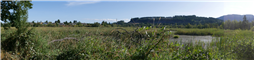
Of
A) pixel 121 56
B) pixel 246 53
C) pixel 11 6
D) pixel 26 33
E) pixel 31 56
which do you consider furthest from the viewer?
pixel 246 53

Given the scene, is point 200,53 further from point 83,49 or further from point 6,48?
point 6,48

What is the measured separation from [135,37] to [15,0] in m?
3.67

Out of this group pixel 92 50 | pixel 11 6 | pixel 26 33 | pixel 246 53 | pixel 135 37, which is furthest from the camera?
pixel 246 53

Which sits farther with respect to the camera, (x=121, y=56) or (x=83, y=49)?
(x=83, y=49)

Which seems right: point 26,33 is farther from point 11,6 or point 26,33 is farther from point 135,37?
point 135,37

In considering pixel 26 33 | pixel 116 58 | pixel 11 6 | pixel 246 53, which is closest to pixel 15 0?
pixel 11 6

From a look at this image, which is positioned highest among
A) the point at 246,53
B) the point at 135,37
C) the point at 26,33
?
the point at 135,37

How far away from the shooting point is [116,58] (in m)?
1.71

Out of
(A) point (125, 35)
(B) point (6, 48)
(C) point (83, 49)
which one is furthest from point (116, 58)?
(B) point (6, 48)

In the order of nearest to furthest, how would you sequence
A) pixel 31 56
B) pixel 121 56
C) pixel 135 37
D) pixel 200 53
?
pixel 121 56
pixel 200 53
pixel 135 37
pixel 31 56

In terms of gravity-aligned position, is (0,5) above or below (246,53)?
above

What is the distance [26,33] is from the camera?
342 centimetres

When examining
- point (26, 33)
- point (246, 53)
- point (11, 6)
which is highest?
point (11, 6)

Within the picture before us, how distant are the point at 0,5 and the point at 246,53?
7.18m
